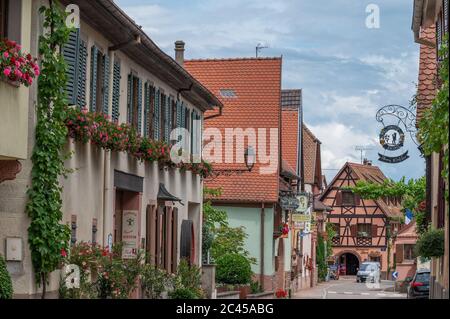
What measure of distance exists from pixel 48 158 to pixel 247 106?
29.6 m

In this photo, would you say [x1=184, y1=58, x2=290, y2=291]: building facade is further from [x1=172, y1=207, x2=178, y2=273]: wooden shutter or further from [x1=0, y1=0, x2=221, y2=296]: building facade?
[x1=172, y1=207, x2=178, y2=273]: wooden shutter

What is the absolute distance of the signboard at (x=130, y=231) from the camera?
24078 millimetres

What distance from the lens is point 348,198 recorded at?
309ft

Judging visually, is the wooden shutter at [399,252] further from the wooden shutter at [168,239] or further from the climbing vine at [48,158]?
the climbing vine at [48,158]

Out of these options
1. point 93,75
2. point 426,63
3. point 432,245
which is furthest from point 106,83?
point 426,63

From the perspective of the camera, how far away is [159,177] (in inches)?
1047

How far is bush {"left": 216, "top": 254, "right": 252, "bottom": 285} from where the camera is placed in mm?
39094

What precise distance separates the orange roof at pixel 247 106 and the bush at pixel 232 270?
5.27 m

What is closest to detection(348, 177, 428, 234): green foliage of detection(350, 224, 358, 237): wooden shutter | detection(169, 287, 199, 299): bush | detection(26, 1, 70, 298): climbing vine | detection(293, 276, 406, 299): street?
detection(293, 276, 406, 299): street

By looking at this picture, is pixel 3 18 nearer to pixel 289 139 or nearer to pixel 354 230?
pixel 289 139

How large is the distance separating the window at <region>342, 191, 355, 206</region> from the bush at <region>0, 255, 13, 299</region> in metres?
80.1

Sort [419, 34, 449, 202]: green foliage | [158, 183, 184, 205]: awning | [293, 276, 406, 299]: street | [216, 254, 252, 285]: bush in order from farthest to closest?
1. [293, 276, 406, 299]: street
2. [216, 254, 252, 285]: bush
3. [158, 183, 184, 205]: awning
4. [419, 34, 449, 202]: green foliage

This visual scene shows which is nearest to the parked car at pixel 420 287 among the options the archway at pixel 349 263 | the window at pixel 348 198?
the window at pixel 348 198
